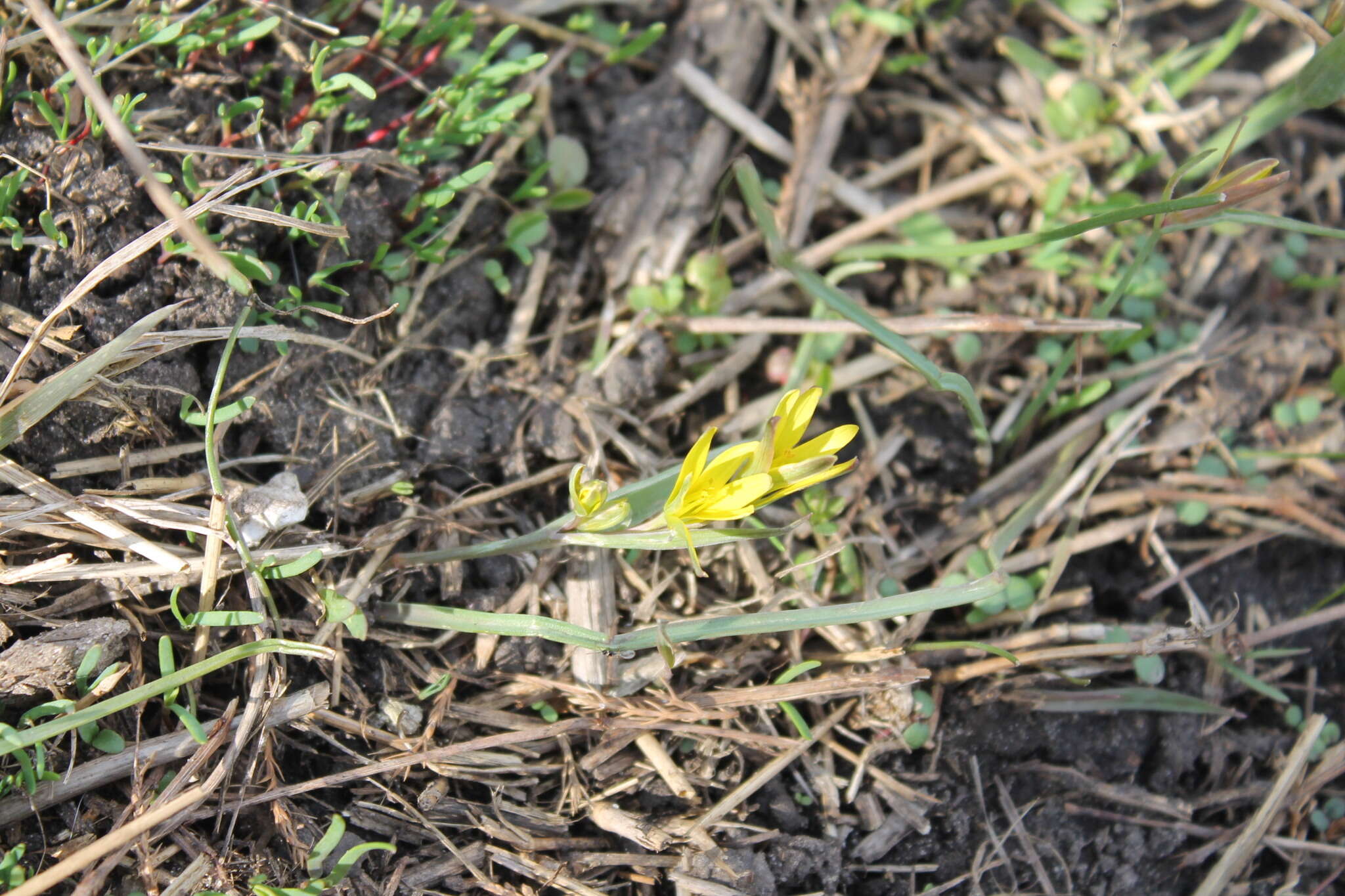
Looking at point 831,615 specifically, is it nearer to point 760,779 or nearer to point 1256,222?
point 760,779

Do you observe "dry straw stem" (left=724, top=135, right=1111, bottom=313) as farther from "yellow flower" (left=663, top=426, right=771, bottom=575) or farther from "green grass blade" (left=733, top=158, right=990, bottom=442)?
"yellow flower" (left=663, top=426, right=771, bottom=575)

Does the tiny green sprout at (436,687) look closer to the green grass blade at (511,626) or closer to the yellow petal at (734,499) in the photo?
the green grass blade at (511,626)

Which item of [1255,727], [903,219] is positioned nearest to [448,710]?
[903,219]

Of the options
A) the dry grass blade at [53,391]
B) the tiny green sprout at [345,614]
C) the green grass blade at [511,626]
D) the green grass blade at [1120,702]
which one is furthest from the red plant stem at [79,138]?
the green grass blade at [1120,702]

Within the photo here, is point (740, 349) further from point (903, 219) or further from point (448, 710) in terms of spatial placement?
point (448, 710)

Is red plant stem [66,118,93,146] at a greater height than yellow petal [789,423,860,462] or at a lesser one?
greater

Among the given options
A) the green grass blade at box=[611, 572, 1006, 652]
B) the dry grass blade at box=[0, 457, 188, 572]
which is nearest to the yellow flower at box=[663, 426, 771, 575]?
the green grass blade at box=[611, 572, 1006, 652]
